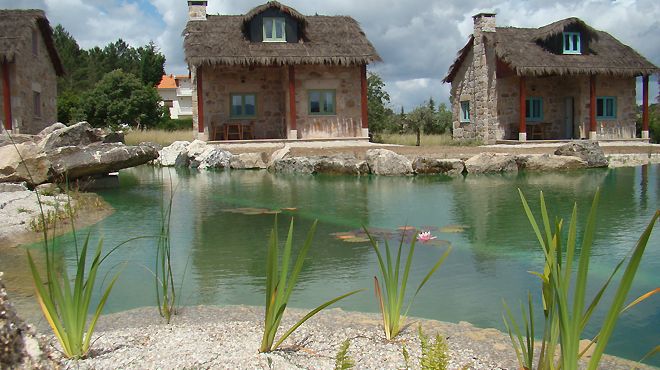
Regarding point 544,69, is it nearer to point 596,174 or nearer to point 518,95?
point 518,95

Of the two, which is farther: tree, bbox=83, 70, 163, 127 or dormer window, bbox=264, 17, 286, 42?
tree, bbox=83, 70, 163, 127

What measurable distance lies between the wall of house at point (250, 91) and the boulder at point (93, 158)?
9.10m

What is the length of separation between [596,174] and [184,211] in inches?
431

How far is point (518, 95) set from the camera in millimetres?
24000

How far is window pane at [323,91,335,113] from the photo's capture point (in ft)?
75.2

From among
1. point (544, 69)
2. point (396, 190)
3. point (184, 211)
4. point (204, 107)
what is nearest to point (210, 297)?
point (184, 211)

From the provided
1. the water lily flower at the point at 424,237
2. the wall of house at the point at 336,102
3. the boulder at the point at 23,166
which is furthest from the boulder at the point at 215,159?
the water lily flower at the point at 424,237

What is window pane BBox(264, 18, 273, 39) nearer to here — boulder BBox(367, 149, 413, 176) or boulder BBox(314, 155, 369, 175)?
boulder BBox(314, 155, 369, 175)

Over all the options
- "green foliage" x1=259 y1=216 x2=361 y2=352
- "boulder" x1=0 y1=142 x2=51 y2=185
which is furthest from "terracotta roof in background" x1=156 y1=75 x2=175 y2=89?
"green foliage" x1=259 y1=216 x2=361 y2=352

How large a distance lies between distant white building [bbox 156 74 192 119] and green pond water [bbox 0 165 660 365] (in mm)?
48879

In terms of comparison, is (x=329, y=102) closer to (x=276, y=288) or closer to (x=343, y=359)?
(x=276, y=288)

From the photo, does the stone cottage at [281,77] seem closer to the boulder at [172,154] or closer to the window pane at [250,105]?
the window pane at [250,105]

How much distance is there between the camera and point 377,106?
31766 millimetres

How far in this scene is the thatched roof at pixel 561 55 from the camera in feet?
72.4
